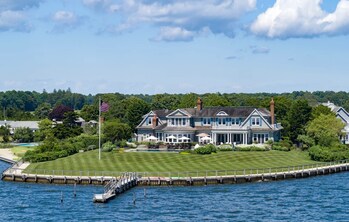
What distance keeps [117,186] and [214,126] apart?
140 ft

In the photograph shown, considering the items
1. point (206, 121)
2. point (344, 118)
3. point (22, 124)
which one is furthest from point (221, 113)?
point (22, 124)

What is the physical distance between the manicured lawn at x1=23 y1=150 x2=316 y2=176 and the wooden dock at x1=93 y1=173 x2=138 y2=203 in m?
6.15

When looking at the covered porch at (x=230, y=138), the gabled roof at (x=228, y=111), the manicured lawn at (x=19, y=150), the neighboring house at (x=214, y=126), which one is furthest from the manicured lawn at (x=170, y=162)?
the manicured lawn at (x=19, y=150)

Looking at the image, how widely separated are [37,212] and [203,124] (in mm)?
56409

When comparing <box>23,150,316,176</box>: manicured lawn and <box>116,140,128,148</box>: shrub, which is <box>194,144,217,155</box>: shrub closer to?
<box>23,150,316,176</box>: manicured lawn

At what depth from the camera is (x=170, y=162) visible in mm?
89625

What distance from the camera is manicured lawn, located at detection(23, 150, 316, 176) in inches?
3337

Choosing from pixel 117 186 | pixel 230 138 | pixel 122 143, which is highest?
pixel 230 138

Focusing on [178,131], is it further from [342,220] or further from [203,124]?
[342,220]

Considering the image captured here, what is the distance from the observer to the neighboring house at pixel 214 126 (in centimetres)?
10919

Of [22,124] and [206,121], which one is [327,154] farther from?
[22,124]

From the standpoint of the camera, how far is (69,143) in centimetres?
10550

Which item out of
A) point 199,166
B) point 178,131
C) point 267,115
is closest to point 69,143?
point 178,131

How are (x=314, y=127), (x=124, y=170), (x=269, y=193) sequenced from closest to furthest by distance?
1. (x=269, y=193)
2. (x=124, y=170)
3. (x=314, y=127)
